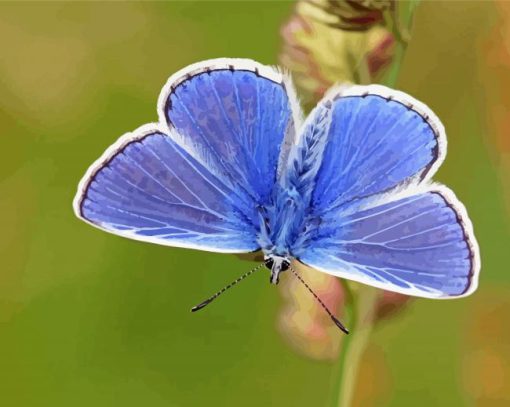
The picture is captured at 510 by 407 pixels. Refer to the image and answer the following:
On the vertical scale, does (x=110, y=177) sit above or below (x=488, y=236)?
above

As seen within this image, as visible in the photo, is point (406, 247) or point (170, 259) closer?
point (406, 247)

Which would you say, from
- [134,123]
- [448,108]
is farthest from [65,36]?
[448,108]

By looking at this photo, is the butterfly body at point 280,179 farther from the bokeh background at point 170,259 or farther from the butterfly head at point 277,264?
the bokeh background at point 170,259

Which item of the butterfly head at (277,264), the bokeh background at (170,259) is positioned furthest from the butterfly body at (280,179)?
the bokeh background at (170,259)

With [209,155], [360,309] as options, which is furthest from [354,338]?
[209,155]

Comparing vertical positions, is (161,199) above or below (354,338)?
above

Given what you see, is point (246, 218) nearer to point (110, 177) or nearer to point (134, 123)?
point (110, 177)

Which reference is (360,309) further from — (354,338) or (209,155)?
(209,155)
